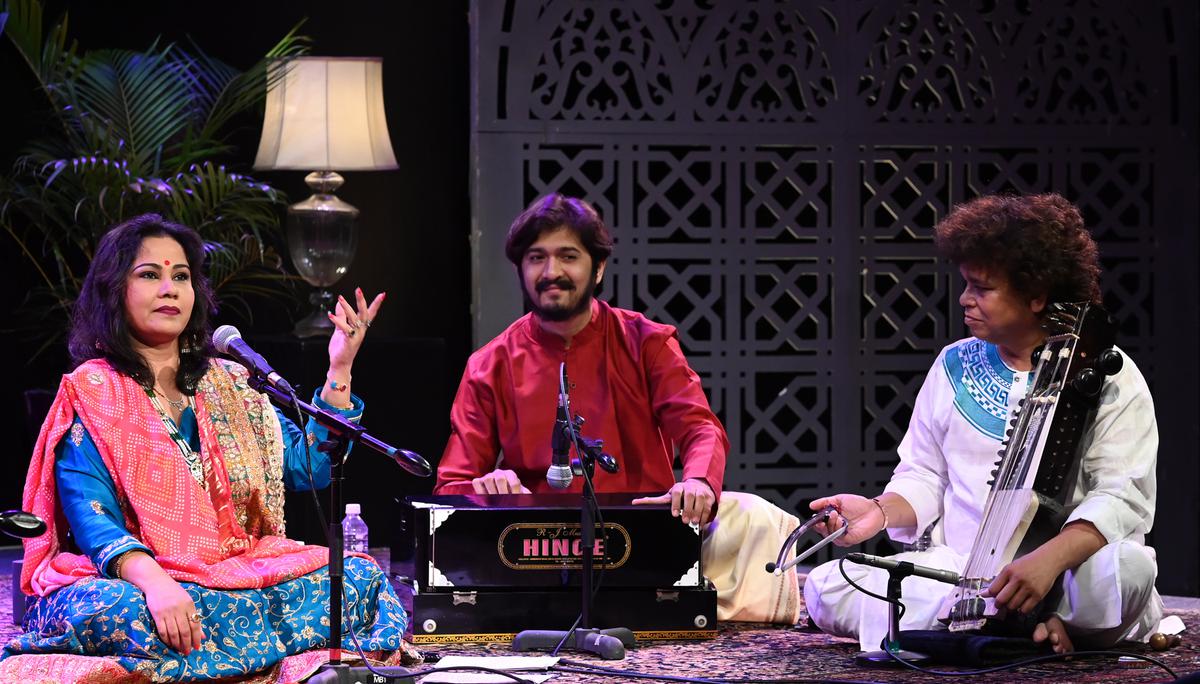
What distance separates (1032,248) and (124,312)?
2.52 meters

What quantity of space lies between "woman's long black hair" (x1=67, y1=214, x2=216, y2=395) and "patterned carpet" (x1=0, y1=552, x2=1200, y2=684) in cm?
107

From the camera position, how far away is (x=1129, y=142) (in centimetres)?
724

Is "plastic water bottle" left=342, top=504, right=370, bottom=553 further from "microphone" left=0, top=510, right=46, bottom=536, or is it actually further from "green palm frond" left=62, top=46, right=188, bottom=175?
"microphone" left=0, top=510, right=46, bottom=536

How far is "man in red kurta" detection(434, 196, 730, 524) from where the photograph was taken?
5160mm

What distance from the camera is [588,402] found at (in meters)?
5.24

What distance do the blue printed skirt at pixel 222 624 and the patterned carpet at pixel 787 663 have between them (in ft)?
0.89

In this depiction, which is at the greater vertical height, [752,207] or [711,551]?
[752,207]

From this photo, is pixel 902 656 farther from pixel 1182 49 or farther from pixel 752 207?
pixel 1182 49

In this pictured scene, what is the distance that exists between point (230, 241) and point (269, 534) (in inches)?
96.7

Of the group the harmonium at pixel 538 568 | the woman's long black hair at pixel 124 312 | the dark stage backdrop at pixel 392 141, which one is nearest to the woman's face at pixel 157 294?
the woman's long black hair at pixel 124 312

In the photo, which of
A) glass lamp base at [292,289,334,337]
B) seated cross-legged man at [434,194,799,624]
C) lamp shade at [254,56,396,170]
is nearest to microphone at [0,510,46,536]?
seated cross-legged man at [434,194,799,624]

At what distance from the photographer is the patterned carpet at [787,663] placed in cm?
414

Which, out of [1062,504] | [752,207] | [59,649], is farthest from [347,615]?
[752,207]

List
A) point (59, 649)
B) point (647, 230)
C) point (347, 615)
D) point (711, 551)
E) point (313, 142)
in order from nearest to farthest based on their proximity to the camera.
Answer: point (59, 649) → point (347, 615) → point (711, 551) → point (313, 142) → point (647, 230)
